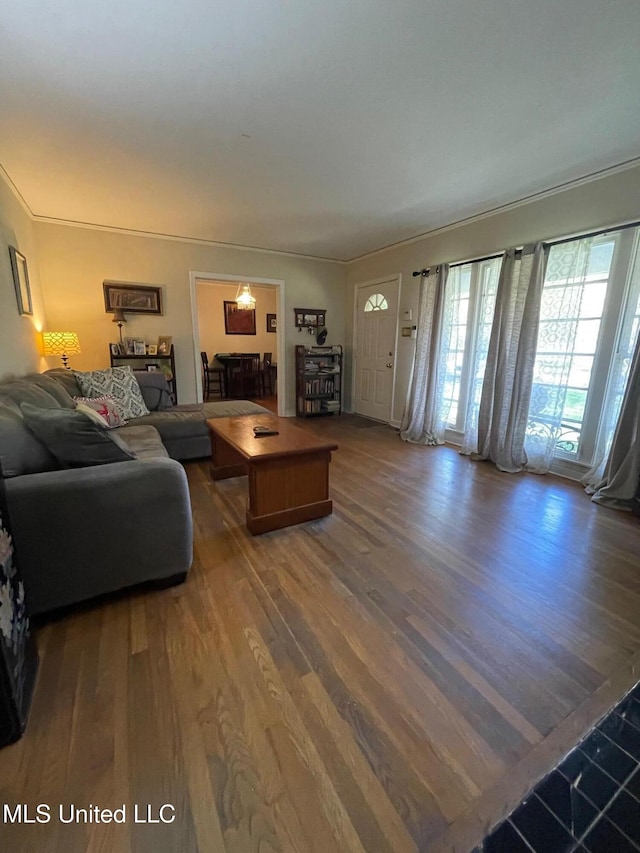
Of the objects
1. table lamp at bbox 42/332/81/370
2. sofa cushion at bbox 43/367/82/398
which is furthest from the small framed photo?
sofa cushion at bbox 43/367/82/398

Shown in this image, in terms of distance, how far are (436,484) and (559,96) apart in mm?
2533

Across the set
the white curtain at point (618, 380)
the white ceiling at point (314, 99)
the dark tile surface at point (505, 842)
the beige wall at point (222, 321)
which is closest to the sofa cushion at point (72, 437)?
the white ceiling at point (314, 99)

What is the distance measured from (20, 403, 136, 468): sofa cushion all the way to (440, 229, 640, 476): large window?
335 centimetres

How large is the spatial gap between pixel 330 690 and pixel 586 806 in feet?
2.41

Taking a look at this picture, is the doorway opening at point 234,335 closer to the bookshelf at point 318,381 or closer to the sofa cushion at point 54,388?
the bookshelf at point 318,381

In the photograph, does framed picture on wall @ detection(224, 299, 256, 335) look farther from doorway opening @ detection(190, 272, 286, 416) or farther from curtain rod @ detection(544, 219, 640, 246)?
curtain rod @ detection(544, 219, 640, 246)

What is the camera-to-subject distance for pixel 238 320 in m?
7.56

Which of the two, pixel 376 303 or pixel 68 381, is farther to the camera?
Answer: pixel 376 303

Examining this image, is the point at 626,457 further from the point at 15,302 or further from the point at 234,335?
the point at 234,335

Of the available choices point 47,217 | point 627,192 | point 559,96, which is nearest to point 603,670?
point 559,96

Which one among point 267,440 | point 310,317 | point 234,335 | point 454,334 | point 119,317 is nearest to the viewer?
point 267,440

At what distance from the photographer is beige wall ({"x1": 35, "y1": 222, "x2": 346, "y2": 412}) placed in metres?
3.95

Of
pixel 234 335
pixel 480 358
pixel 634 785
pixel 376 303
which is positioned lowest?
pixel 634 785

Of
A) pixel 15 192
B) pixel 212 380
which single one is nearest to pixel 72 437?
pixel 15 192
